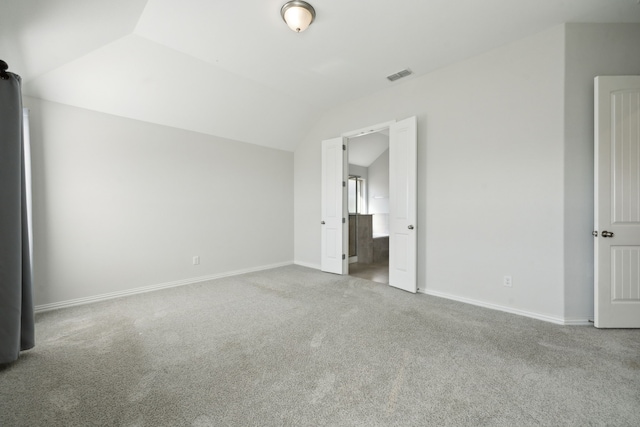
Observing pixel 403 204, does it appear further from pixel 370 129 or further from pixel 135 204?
pixel 135 204

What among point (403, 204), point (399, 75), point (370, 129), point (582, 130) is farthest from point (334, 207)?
point (582, 130)

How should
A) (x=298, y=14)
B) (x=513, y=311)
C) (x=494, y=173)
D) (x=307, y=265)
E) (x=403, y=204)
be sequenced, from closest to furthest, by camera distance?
(x=298, y=14) < (x=513, y=311) < (x=494, y=173) < (x=403, y=204) < (x=307, y=265)

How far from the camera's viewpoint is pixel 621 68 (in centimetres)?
260

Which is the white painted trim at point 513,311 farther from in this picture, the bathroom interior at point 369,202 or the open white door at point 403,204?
the bathroom interior at point 369,202

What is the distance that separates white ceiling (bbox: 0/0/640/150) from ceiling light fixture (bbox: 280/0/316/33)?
0.08 metres

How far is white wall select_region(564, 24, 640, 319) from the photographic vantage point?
2598 millimetres

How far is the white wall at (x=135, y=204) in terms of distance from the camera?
3.05m

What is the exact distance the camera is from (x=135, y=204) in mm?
3646

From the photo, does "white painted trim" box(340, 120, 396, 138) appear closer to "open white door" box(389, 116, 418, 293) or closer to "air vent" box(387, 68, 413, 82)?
"open white door" box(389, 116, 418, 293)

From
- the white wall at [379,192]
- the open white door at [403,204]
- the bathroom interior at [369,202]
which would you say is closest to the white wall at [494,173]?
the open white door at [403,204]

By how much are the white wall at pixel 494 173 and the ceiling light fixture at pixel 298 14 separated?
6.38ft

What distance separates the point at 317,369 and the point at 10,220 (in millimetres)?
2520

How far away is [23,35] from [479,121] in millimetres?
4422

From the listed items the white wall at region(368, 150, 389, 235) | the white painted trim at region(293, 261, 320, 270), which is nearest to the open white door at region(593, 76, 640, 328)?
the white painted trim at region(293, 261, 320, 270)
